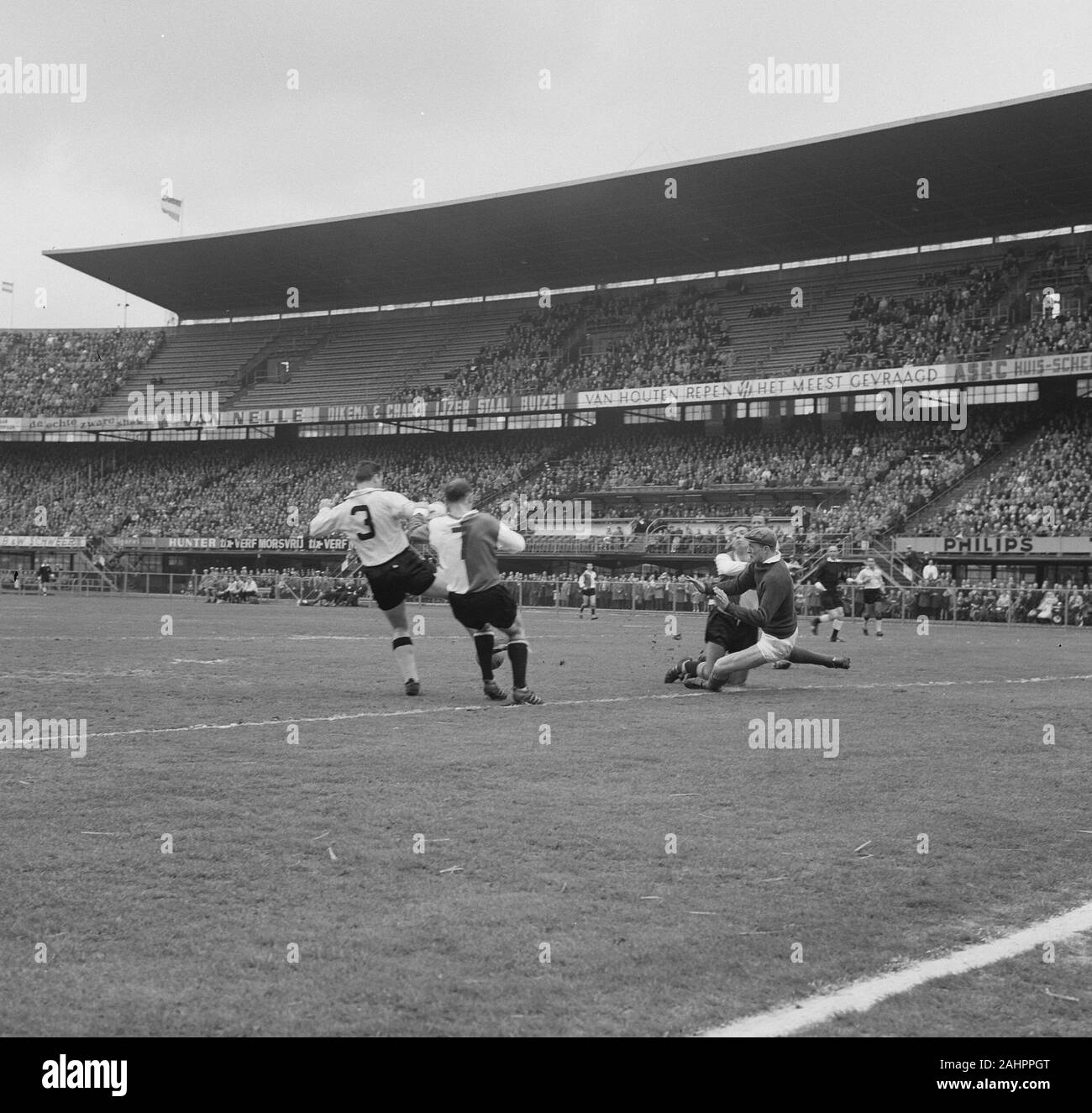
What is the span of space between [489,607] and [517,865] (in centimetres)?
605

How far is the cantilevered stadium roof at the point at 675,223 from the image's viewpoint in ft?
137

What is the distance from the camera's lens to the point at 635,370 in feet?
172

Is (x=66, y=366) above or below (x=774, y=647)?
above

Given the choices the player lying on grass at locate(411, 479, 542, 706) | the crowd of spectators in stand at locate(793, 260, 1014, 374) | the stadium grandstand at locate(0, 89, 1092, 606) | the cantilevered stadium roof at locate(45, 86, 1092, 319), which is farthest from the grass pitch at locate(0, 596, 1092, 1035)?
the crowd of spectators in stand at locate(793, 260, 1014, 374)

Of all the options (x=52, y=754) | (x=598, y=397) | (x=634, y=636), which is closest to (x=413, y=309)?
(x=598, y=397)

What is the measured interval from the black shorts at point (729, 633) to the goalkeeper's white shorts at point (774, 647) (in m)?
0.14

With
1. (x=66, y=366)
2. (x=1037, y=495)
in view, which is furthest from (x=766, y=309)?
(x=66, y=366)

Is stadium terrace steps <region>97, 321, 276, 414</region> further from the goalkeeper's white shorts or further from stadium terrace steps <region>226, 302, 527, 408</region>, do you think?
the goalkeeper's white shorts

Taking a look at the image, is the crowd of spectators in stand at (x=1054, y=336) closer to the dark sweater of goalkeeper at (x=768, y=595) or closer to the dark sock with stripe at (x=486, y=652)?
the dark sweater of goalkeeper at (x=768, y=595)

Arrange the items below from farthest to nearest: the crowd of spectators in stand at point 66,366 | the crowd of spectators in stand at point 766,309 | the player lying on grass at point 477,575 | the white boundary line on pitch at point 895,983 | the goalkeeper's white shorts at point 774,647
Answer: the crowd of spectators in stand at point 66,366 < the crowd of spectators in stand at point 766,309 < the goalkeeper's white shorts at point 774,647 < the player lying on grass at point 477,575 < the white boundary line on pitch at point 895,983

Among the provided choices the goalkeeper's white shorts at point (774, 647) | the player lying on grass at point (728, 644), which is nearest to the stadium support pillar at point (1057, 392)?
the player lying on grass at point (728, 644)

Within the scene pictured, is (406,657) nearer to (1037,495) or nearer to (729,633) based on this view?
(729,633)

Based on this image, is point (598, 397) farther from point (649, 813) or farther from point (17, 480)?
point (649, 813)

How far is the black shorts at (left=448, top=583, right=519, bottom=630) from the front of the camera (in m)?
11.0
